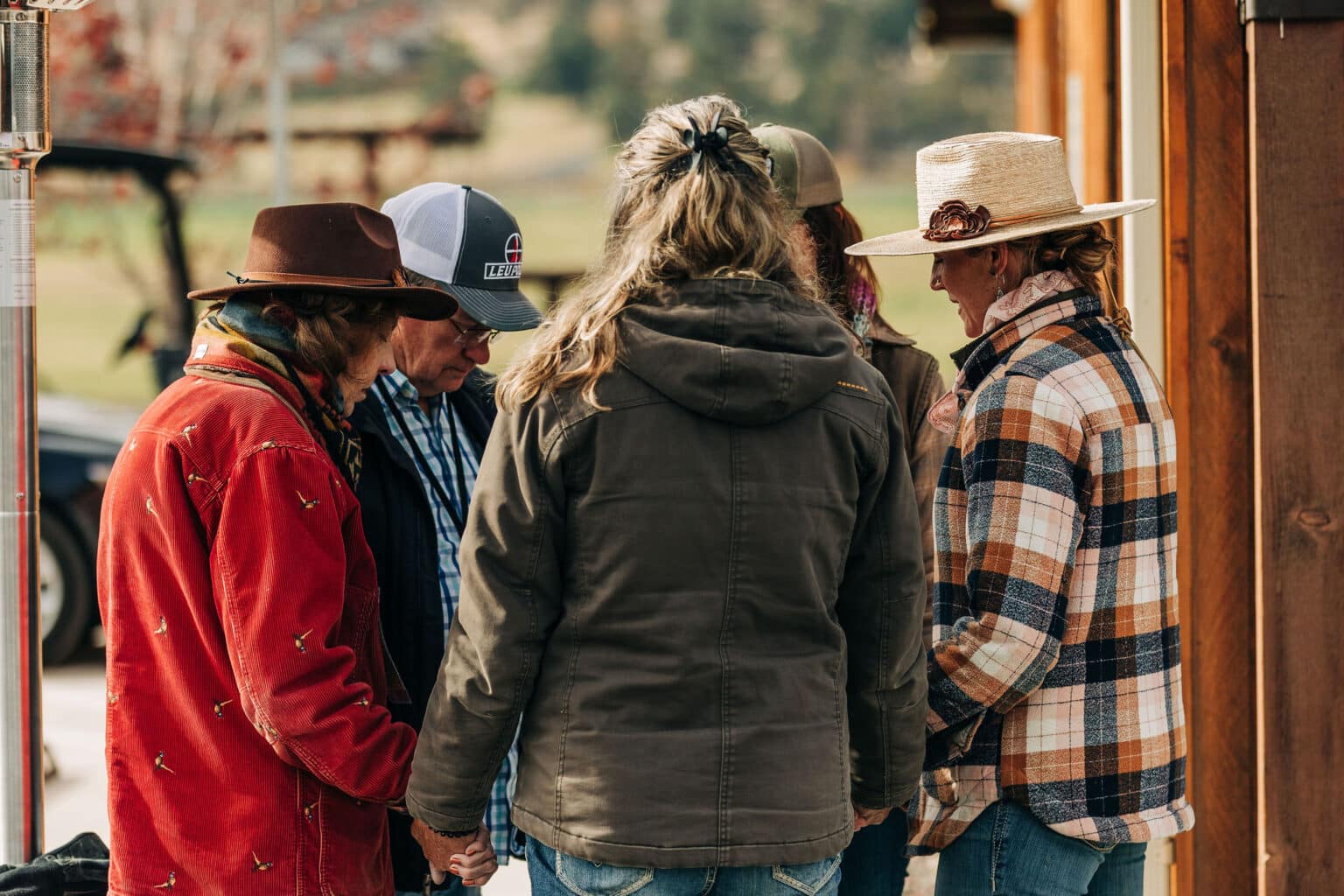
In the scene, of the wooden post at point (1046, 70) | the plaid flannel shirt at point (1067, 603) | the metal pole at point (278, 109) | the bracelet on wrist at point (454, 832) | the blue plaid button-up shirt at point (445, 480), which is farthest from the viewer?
the metal pole at point (278, 109)

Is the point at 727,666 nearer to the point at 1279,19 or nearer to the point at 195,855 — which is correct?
the point at 195,855

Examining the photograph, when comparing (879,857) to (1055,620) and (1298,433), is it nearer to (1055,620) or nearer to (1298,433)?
(1055,620)

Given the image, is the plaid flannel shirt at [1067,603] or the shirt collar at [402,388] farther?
the shirt collar at [402,388]

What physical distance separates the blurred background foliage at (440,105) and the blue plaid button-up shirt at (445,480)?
651 centimetres

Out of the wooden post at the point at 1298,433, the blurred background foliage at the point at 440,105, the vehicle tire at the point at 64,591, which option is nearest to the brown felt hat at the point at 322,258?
the wooden post at the point at 1298,433

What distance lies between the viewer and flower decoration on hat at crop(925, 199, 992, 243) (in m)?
2.54

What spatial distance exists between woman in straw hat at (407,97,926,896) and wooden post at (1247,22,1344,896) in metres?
1.18

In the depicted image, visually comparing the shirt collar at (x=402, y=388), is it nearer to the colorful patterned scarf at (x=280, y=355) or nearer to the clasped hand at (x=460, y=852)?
the colorful patterned scarf at (x=280, y=355)

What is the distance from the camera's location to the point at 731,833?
2.05 meters

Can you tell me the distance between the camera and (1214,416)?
129 inches

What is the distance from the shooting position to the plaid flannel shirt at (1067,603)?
235cm

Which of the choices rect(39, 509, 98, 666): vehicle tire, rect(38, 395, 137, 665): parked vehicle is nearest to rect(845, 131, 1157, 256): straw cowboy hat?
rect(38, 395, 137, 665): parked vehicle

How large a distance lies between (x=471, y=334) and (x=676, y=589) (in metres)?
0.96

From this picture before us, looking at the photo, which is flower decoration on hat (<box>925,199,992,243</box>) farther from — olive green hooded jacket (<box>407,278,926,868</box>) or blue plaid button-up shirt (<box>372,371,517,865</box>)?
blue plaid button-up shirt (<box>372,371,517,865</box>)
